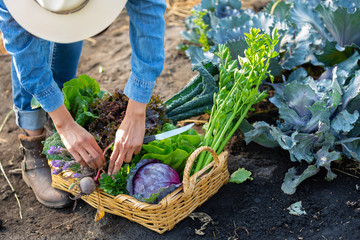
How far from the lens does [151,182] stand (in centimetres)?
211

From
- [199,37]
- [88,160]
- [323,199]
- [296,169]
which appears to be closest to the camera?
[88,160]

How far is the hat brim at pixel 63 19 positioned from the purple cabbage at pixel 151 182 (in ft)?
2.48

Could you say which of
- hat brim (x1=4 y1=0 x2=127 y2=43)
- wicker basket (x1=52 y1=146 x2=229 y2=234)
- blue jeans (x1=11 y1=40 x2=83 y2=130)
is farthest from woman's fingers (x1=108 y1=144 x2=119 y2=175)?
blue jeans (x1=11 y1=40 x2=83 y2=130)

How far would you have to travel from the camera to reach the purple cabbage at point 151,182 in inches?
81.5

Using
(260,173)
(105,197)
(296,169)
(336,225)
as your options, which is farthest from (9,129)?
(336,225)

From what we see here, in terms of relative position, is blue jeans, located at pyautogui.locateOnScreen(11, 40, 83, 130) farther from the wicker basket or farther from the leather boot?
the wicker basket

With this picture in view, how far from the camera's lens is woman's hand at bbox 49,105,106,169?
2.04 m

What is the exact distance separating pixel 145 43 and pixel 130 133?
45cm

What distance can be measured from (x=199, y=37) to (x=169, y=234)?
2.02 m

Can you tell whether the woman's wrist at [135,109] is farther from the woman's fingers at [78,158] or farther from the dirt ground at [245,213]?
the dirt ground at [245,213]

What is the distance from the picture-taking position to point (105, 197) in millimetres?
2193

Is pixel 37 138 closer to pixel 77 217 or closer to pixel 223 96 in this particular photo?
pixel 77 217

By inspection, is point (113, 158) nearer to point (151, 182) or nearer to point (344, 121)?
point (151, 182)

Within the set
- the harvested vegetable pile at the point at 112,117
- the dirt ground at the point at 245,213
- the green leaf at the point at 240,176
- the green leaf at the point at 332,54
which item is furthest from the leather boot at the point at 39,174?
the green leaf at the point at 332,54
